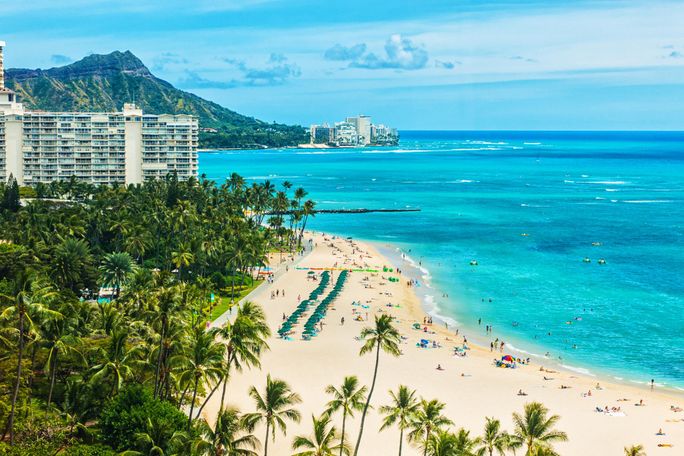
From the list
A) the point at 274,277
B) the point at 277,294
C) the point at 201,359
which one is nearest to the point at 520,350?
the point at 277,294

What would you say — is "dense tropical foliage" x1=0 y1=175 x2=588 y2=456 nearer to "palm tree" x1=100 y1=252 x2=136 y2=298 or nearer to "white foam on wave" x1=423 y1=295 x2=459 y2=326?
"palm tree" x1=100 y1=252 x2=136 y2=298

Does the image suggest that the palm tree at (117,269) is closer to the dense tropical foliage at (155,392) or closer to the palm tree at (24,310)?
the dense tropical foliage at (155,392)

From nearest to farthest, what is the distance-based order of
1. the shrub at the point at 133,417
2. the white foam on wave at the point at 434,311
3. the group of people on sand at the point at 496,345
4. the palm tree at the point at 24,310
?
the palm tree at the point at 24,310
the shrub at the point at 133,417
the group of people on sand at the point at 496,345
the white foam on wave at the point at 434,311

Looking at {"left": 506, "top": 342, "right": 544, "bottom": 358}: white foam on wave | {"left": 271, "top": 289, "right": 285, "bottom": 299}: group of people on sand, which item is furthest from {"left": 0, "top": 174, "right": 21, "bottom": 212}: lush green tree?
{"left": 506, "top": 342, "right": 544, "bottom": 358}: white foam on wave

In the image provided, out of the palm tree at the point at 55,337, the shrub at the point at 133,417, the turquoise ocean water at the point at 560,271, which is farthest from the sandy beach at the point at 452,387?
the palm tree at the point at 55,337

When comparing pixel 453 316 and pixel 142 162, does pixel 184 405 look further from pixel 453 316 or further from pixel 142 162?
pixel 142 162

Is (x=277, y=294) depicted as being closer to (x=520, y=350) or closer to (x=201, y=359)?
(x=520, y=350)

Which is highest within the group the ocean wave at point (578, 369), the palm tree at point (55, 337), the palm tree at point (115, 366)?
the palm tree at point (55, 337)
